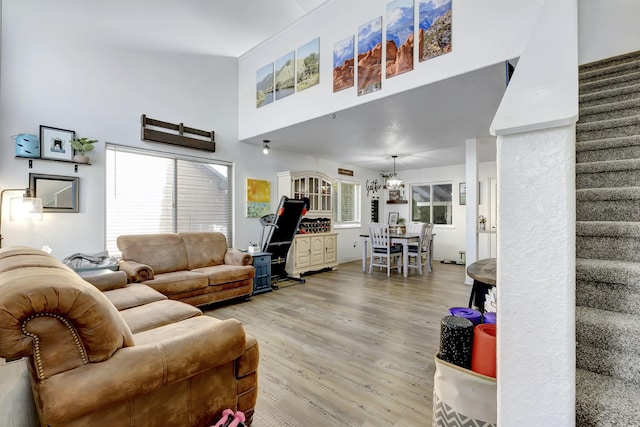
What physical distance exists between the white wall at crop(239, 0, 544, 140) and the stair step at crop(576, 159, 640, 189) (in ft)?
4.04

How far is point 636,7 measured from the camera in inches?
123

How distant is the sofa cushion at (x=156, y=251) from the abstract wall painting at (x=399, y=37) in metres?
3.52

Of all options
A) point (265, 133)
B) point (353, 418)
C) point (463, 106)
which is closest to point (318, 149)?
point (265, 133)

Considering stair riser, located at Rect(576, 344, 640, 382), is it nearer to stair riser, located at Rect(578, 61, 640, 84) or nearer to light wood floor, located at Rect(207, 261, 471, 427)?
light wood floor, located at Rect(207, 261, 471, 427)

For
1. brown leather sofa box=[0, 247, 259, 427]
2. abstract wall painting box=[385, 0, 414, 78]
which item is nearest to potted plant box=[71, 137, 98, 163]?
brown leather sofa box=[0, 247, 259, 427]

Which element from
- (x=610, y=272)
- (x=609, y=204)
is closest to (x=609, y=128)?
(x=609, y=204)

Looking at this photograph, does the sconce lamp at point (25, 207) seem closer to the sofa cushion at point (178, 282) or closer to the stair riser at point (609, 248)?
the sofa cushion at point (178, 282)

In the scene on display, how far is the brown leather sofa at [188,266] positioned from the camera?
327 cm

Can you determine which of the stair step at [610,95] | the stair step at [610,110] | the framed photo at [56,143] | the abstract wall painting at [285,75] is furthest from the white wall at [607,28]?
the framed photo at [56,143]

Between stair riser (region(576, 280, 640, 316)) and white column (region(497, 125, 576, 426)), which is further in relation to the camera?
stair riser (region(576, 280, 640, 316))

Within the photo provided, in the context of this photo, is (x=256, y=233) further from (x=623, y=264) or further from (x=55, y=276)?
(x=623, y=264)

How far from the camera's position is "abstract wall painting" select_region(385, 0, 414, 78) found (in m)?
3.07

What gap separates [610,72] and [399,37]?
6.66 feet

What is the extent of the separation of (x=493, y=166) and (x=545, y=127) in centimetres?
695
